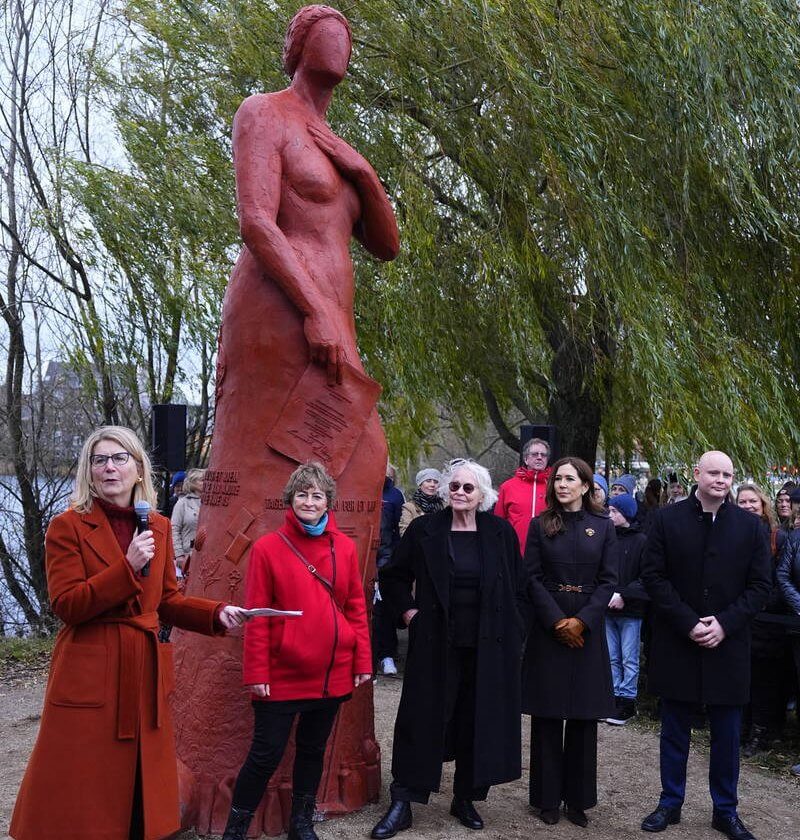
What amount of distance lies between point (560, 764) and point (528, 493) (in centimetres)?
259

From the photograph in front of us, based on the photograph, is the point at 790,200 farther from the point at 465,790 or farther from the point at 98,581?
the point at 98,581

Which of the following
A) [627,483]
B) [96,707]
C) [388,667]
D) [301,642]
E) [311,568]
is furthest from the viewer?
[627,483]

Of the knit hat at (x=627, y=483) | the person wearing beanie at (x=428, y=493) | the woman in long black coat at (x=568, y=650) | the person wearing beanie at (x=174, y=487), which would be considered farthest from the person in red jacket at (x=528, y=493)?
the person wearing beanie at (x=174, y=487)

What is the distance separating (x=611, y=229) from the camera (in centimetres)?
822

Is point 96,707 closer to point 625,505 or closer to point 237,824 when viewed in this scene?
point 237,824

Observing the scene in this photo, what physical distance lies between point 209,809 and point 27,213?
1028 cm

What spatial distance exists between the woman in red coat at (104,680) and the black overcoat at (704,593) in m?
2.53

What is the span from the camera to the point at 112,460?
3.30 m

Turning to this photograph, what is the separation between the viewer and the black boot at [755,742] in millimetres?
6457

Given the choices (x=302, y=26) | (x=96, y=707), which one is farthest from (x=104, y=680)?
(x=302, y=26)

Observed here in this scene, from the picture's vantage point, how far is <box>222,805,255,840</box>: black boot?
4.08 meters

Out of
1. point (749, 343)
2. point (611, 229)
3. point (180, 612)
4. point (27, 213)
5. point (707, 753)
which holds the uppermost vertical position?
point (27, 213)

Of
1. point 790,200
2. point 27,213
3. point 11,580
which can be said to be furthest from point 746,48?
point 11,580

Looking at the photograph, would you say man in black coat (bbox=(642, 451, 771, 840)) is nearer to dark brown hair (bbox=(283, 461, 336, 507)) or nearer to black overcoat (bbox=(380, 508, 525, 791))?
black overcoat (bbox=(380, 508, 525, 791))
